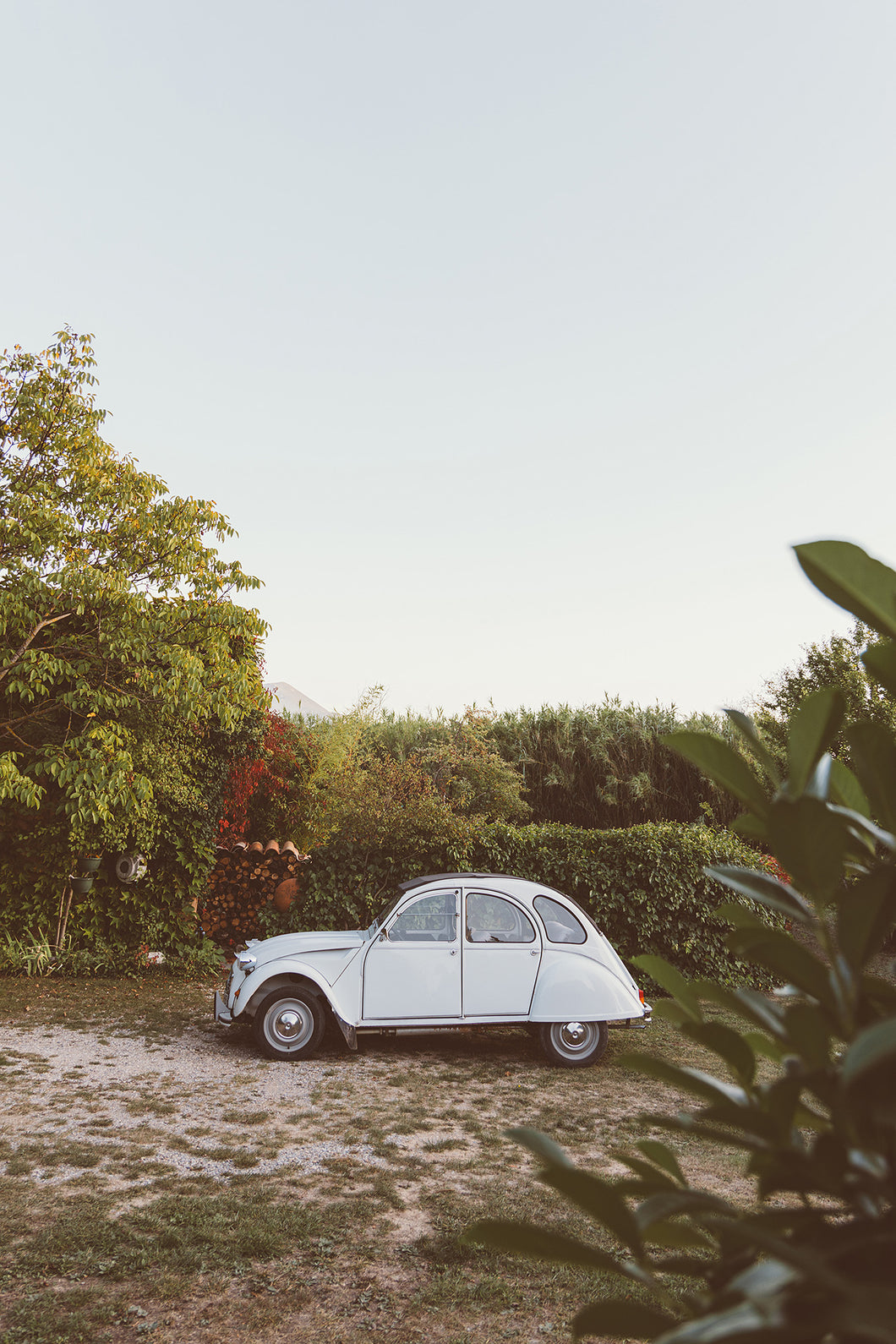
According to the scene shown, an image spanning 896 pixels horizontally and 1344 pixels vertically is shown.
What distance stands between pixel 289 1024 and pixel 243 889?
15.1 ft

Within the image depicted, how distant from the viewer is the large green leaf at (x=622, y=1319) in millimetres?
539

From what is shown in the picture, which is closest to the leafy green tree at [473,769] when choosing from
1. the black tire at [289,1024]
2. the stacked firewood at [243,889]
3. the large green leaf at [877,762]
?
the stacked firewood at [243,889]

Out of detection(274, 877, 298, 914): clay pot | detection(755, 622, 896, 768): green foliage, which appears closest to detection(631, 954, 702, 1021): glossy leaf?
detection(274, 877, 298, 914): clay pot

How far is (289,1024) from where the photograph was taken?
6781 millimetres

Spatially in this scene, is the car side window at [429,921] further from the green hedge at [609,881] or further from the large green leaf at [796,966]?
the large green leaf at [796,966]

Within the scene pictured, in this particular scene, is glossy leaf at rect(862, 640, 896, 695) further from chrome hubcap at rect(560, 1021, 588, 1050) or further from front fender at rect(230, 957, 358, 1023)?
chrome hubcap at rect(560, 1021, 588, 1050)

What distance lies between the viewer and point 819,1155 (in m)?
0.61

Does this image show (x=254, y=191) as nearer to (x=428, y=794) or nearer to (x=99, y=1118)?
(x=428, y=794)

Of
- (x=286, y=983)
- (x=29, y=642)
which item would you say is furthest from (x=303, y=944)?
(x=29, y=642)

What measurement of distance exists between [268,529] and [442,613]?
3.99 meters

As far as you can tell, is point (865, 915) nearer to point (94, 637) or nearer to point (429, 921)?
point (429, 921)

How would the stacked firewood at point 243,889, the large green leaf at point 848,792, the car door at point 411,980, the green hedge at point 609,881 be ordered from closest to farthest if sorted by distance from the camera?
the large green leaf at point 848,792, the car door at point 411,980, the green hedge at point 609,881, the stacked firewood at point 243,889

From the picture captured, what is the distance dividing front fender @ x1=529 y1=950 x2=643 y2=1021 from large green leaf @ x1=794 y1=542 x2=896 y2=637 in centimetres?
665

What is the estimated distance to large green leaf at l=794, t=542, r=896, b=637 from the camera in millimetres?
705
